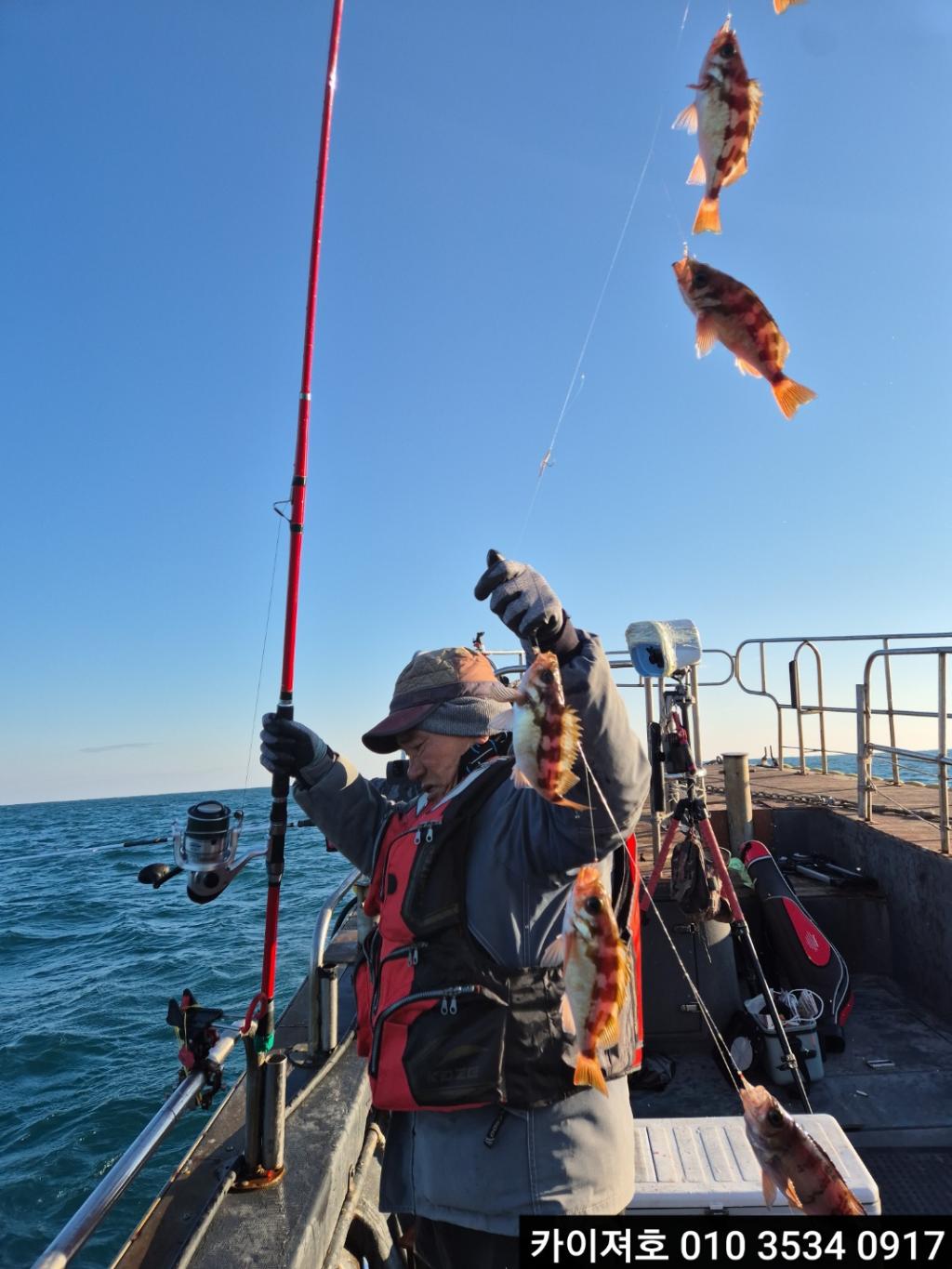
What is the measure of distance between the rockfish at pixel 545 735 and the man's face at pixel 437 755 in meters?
0.52

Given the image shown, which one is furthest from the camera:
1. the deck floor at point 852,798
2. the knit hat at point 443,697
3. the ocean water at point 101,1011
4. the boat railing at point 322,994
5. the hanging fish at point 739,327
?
the deck floor at point 852,798

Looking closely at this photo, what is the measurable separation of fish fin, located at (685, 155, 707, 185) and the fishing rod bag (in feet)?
16.4

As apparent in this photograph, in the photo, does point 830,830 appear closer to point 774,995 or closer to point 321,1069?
point 774,995

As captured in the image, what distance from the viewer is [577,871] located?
211 centimetres

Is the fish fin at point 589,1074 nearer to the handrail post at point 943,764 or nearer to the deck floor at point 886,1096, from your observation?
the deck floor at point 886,1096

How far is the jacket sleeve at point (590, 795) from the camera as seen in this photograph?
1.98m

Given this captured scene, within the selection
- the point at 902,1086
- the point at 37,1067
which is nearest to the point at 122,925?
the point at 37,1067

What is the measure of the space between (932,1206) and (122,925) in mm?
14817

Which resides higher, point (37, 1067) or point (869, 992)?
point (869, 992)

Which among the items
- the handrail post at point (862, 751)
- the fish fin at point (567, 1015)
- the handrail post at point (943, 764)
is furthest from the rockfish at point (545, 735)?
the handrail post at point (862, 751)

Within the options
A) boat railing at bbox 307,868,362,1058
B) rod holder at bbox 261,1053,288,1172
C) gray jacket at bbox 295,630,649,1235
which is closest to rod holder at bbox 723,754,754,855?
boat railing at bbox 307,868,362,1058

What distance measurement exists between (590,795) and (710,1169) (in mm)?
2254

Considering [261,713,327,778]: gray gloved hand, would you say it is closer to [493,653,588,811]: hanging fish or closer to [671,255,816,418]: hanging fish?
[493,653,588,811]: hanging fish

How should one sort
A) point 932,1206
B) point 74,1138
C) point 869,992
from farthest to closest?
point 74,1138 < point 869,992 < point 932,1206
